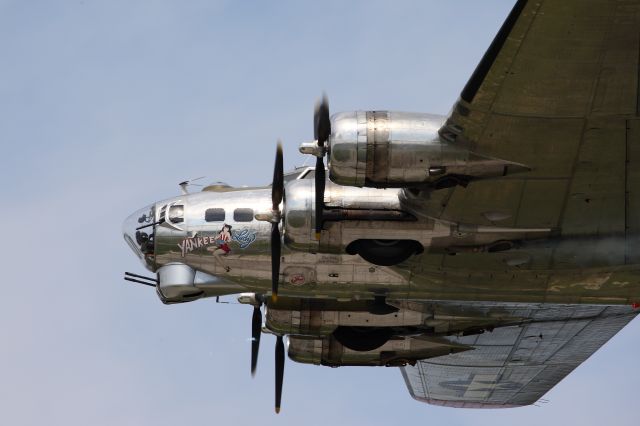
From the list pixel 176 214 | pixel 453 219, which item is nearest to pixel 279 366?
pixel 176 214

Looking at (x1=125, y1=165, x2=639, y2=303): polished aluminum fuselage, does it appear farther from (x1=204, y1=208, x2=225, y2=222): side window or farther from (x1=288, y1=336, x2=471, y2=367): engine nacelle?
(x1=288, y1=336, x2=471, y2=367): engine nacelle

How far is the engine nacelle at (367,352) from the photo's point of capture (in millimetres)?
35188

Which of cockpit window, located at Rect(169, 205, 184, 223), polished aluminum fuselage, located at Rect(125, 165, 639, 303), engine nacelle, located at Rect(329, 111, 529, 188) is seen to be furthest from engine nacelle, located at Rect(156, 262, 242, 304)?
engine nacelle, located at Rect(329, 111, 529, 188)

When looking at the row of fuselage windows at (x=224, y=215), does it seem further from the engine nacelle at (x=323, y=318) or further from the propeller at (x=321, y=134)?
the engine nacelle at (x=323, y=318)

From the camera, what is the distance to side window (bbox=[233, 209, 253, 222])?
30923 mm

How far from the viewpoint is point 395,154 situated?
89.4 feet

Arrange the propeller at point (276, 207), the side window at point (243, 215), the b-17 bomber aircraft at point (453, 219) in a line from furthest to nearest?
the side window at point (243, 215)
the propeller at point (276, 207)
the b-17 bomber aircraft at point (453, 219)

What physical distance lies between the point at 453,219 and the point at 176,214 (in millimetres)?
6835

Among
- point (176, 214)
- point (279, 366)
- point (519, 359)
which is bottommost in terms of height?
point (519, 359)

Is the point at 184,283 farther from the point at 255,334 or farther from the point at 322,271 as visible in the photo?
the point at 255,334

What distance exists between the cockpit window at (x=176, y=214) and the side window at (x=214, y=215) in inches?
24.1

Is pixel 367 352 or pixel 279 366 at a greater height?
pixel 367 352

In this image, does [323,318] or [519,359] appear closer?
[323,318]

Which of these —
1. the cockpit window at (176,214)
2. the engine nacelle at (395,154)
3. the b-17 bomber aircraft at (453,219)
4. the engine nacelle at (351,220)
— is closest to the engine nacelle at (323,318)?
the b-17 bomber aircraft at (453,219)
